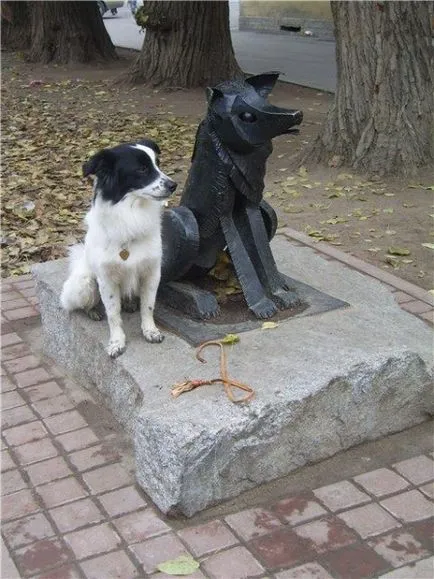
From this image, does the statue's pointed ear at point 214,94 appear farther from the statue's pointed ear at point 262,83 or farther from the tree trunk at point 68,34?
the tree trunk at point 68,34

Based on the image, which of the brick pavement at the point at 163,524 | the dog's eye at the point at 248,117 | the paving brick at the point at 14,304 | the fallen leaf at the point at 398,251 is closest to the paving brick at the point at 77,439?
the brick pavement at the point at 163,524

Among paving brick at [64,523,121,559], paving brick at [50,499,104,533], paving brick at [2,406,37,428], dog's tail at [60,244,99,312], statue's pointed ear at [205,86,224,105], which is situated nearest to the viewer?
paving brick at [64,523,121,559]

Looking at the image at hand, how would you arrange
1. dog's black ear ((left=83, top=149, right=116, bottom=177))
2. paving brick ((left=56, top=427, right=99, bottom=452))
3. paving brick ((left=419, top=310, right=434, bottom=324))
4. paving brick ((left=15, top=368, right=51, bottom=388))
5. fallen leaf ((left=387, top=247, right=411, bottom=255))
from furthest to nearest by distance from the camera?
fallen leaf ((left=387, top=247, right=411, bottom=255)) → paving brick ((left=419, top=310, right=434, bottom=324)) → paving brick ((left=15, top=368, right=51, bottom=388)) → paving brick ((left=56, top=427, right=99, bottom=452)) → dog's black ear ((left=83, top=149, right=116, bottom=177))

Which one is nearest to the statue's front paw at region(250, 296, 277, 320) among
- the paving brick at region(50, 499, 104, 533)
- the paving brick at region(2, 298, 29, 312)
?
the paving brick at region(50, 499, 104, 533)

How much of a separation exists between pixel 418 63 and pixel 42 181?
3.94 m

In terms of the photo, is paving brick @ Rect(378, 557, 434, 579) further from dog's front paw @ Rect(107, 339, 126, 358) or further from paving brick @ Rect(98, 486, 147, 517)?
dog's front paw @ Rect(107, 339, 126, 358)

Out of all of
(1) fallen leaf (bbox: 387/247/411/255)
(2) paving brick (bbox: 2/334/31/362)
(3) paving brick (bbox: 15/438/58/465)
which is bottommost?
(2) paving brick (bbox: 2/334/31/362)

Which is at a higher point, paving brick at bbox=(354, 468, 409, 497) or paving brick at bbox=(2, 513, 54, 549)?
paving brick at bbox=(354, 468, 409, 497)

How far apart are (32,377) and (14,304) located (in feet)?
3.74

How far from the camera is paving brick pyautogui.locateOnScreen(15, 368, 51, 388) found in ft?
14.7

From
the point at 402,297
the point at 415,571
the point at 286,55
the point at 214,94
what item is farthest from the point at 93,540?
the point at 286,55

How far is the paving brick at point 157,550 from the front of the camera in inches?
119

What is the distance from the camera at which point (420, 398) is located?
3.89m

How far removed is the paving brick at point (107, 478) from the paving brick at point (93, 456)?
5cm
